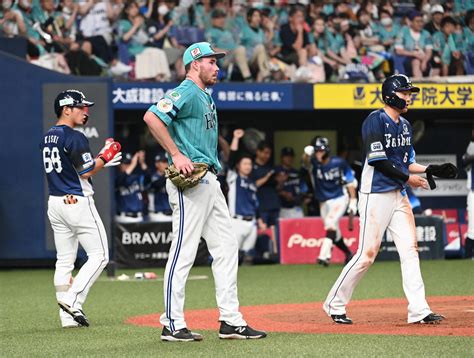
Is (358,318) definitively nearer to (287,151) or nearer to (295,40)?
(287,151)

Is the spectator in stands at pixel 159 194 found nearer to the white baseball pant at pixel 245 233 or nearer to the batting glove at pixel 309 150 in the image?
the white baseball pant at pixel 245 233

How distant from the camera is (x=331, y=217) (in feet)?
53.2

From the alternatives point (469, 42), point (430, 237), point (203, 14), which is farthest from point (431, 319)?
point (469, 42)

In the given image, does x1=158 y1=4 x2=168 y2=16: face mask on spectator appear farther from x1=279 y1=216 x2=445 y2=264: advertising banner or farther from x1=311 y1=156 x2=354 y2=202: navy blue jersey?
x1=279 y1=216 x2=445 y2=264: advertising banner

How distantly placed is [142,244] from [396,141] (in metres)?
9.05

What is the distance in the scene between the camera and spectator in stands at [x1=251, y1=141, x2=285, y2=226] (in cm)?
1820

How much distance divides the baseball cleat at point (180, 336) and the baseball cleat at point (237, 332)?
0.17 m

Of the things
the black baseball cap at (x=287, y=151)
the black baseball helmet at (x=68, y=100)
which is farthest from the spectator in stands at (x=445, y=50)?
the black baseball helmet at (x=68, y=100)

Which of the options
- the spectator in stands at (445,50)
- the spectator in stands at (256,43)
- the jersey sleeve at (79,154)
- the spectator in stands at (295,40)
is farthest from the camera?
the spectator in stands at (445,50)

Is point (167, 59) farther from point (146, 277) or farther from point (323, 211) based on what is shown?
point (146, 277)

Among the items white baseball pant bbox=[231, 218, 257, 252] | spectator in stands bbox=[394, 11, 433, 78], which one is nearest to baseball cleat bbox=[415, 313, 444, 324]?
white baseball pant bbox=[231, 218, 257, 252]

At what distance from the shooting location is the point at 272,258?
17.8 m

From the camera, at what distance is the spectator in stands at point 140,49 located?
17609 millimetres

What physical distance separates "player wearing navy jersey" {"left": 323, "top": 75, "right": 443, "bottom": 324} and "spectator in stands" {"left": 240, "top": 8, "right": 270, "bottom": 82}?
9.87 metres
